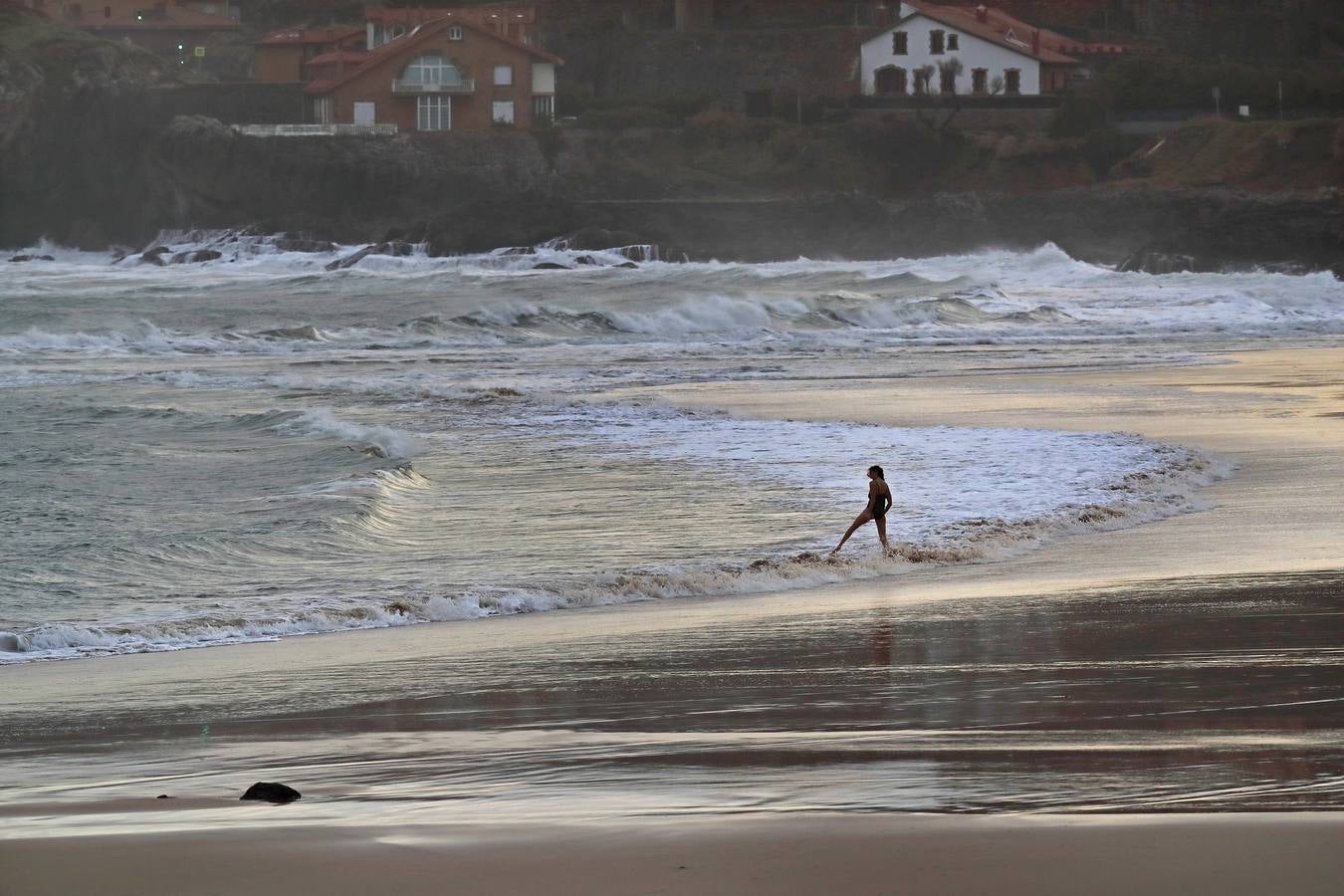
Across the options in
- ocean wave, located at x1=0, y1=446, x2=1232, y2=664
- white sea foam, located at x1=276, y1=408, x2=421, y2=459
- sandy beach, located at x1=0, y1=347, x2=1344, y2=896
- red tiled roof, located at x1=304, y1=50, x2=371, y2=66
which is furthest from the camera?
red tiled roof, located at x1=304, y1=50, x2=371, y2=66

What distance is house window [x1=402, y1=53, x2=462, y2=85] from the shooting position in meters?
66.9

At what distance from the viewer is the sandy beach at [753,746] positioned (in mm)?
3643

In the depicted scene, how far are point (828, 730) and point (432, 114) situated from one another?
212ft

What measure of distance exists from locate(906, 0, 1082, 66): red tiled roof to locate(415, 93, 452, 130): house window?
2016 cm

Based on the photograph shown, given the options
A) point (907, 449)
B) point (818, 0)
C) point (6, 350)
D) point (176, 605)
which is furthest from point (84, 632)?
point (818, 0)

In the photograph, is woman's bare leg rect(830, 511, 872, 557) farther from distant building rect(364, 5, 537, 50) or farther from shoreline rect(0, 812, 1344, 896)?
distant building rect(364, 5, 537, 50)

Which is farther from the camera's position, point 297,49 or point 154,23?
point 154,23

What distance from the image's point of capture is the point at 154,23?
8994 cm

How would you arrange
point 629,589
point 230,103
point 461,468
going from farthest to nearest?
point 230,103, point 461,468, point 629,589

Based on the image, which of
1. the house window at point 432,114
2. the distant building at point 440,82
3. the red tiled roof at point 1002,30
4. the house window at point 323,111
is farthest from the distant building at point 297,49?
the red tiled roof at point 1002,30

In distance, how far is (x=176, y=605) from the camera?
8328mm

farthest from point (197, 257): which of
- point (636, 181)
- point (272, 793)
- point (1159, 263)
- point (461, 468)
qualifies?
point (272, 793)

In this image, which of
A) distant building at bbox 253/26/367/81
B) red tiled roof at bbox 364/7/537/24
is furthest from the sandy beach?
distant building at bbox 253/26/367/81

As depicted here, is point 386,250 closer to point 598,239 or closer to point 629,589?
point 598,239
